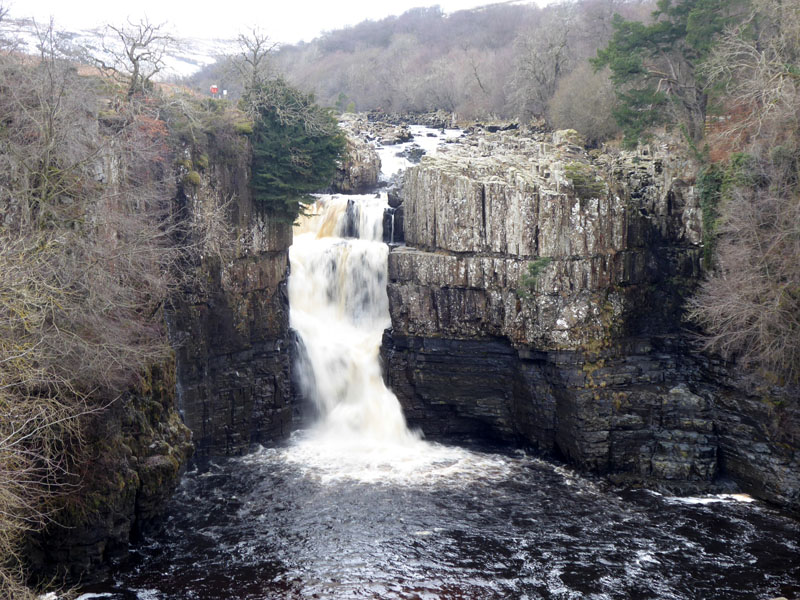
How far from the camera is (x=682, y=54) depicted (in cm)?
3023

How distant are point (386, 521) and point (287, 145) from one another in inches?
608

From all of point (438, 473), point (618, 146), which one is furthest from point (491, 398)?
point (618, 146)

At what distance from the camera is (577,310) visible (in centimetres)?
2680

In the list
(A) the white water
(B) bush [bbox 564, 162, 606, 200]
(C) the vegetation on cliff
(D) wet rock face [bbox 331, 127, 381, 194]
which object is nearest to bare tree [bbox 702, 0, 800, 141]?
(B) bush [bbox 564, 162, 606, 200]

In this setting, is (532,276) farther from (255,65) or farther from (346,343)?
(255,65)

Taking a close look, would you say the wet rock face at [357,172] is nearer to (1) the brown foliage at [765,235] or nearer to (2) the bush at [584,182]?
(2) the bush at [584,182]

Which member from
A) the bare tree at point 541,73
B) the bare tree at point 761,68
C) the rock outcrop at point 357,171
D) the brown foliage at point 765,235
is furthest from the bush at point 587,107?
the rock outcrop at point 357,171

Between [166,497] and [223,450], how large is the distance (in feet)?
20.7

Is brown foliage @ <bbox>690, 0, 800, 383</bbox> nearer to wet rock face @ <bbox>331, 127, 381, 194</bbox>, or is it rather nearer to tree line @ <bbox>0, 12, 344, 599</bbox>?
tree line @ <bbox>0, 12, 344, 599</bbox>

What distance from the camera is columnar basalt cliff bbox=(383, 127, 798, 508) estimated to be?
A: 26.3m

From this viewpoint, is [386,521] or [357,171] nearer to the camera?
[386,521]

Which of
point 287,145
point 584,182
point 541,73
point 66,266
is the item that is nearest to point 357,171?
point 287,145

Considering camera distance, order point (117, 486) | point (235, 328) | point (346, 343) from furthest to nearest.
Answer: point (346, 343), point (235, 328), point (117, 486)

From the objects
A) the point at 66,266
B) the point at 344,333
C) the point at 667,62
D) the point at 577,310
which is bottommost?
the point at 344,333
